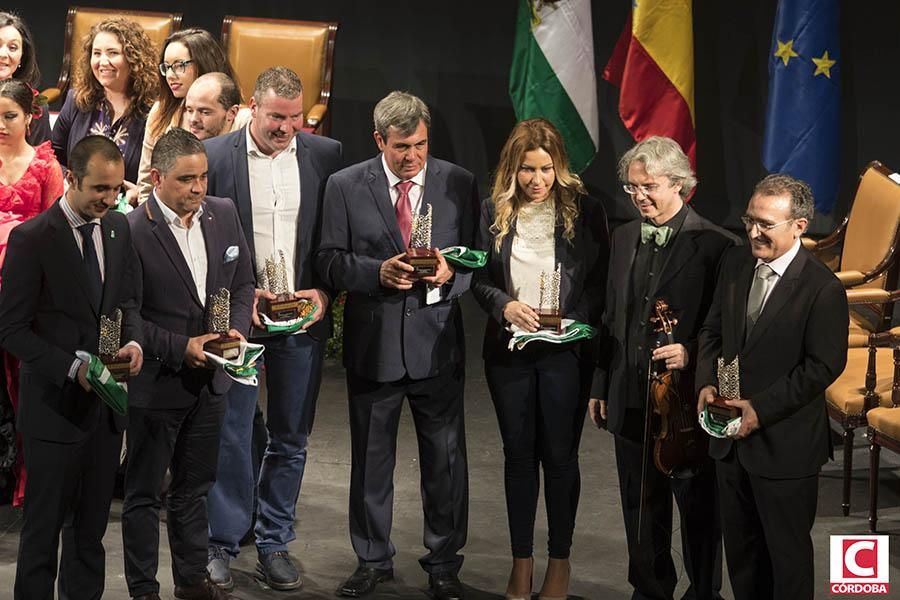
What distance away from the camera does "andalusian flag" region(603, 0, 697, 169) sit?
856 cm

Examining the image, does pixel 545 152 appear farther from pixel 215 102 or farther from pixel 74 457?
pixel 74 457

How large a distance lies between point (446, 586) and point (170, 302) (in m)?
1.37

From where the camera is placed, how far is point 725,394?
4.19m

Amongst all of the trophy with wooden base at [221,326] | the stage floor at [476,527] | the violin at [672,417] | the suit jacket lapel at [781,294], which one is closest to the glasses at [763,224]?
the suit jacket lapel at [781,294]

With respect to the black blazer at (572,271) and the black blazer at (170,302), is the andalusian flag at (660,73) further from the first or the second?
the black blazer at (170,302)

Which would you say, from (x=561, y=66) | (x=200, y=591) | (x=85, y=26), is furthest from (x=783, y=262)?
(x=85, y=26)

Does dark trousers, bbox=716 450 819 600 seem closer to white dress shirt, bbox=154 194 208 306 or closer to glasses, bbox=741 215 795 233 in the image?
glasses, bbox=741 215 795 233

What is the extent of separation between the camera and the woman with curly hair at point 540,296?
4.69 metres

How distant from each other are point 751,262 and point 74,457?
209cm

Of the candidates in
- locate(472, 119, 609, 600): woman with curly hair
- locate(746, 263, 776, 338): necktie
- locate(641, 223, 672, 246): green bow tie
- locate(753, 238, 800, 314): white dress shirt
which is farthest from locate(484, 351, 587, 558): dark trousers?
locate(753, 238, 800, 314): white dress shirt

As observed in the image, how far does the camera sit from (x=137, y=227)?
4512mm

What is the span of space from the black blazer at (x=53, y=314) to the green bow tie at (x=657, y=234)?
5.25 feet

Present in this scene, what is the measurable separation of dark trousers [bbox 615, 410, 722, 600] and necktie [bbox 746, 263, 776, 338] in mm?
509

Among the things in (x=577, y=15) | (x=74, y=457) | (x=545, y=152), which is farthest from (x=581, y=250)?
(x=577, y=15)
